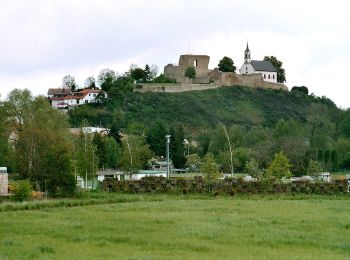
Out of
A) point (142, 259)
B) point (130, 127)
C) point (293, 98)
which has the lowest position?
point (142, 259)

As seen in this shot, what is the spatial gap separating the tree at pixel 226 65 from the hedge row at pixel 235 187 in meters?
121

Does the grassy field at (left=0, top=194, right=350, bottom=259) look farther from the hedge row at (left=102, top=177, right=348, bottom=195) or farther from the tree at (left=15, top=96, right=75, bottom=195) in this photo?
the hedge row at (left=102, top=177, right=348, bottom=195)

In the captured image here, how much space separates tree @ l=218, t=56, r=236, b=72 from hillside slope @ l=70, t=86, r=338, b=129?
1250 centimetres

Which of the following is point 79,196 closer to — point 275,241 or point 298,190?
point 298,190

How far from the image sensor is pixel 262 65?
558 ft

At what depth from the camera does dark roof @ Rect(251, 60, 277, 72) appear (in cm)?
16938

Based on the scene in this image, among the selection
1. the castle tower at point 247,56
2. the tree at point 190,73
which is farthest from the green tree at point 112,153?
the castle tower at point 247,56

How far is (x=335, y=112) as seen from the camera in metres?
133

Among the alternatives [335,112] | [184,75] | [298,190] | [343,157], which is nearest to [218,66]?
[184,75]

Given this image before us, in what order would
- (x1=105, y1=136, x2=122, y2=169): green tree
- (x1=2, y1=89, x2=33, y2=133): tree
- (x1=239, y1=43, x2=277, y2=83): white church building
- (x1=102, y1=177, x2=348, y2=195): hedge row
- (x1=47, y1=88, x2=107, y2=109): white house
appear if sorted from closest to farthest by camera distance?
(x1=102, y1=177, x2=348, y2=195): hedge row, (x1=2, y1=89, x2=33, y2=133): tree, (x1=105, y1=136, x2=122, y2=169): green tree, (x1=47, y1=88, x2=107, y2=109): white house, (x1=239, y1=43, x2=277, y2=83): white church building

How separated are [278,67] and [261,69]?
39.5 feet

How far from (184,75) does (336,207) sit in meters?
128

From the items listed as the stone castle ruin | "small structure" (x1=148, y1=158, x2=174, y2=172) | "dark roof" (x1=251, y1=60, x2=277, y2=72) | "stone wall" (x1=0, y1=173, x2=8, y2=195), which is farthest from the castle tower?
"stone wall" (x1=0, y1=173, x2=8, y2=195)

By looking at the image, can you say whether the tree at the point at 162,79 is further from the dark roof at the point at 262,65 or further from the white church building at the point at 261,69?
the dark roof at the point at 262,65
